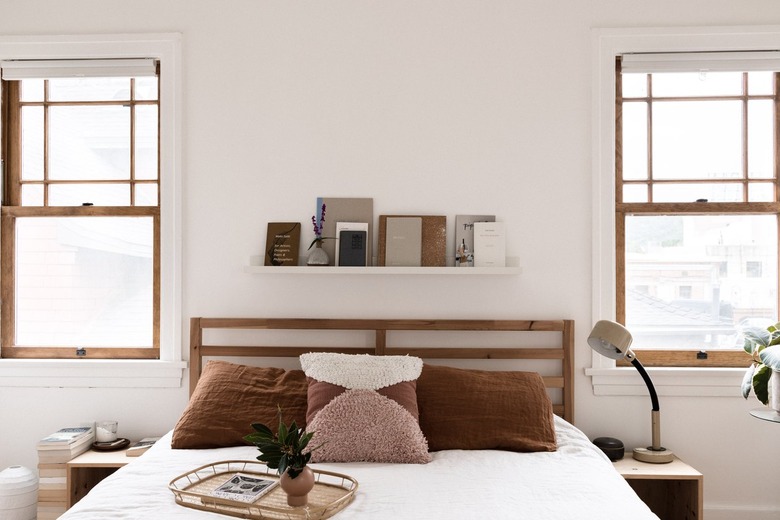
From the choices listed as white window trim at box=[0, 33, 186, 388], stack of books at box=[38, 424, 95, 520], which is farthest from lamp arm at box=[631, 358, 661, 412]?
stack of books at box=[38, 424, 95, 520]

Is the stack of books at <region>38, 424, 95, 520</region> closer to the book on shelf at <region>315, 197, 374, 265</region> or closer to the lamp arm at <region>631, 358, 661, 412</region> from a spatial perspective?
the book on shelf at <region>315, 197, 374, 265</region>

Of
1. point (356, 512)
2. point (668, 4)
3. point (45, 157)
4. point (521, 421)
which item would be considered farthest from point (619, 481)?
point (45, 157)

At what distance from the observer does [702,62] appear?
287 centimetres

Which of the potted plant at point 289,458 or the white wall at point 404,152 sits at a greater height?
the white wall at point 404,152

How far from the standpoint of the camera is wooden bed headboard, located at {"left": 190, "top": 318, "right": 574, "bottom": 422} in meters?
2.85

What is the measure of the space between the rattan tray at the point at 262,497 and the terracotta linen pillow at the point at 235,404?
0.29 m

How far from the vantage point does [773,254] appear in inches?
116

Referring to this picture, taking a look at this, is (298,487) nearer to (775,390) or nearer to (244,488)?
(244,488)

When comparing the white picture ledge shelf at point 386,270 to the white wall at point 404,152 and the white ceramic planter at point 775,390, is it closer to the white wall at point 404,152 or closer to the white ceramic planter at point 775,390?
the white wall at point 404,152

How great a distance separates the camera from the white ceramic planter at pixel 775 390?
2.51 m

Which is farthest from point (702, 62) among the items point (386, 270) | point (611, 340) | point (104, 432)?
point (104, 432)

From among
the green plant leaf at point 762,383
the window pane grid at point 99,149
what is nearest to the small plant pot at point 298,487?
the window pane grid at point 99,149

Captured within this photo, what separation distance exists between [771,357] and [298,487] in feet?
6.34

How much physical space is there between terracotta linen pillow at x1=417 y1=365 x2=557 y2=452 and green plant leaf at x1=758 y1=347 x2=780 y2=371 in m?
0.88
